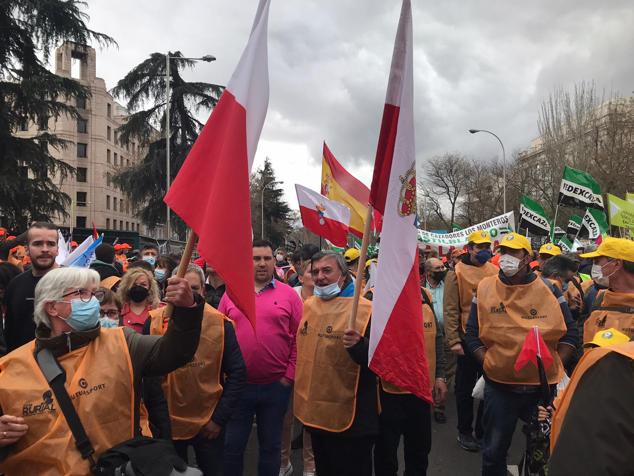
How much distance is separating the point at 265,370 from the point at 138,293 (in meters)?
1.28

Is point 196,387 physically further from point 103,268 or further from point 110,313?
point 103,268

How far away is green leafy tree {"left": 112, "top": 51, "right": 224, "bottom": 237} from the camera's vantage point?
81.5ft

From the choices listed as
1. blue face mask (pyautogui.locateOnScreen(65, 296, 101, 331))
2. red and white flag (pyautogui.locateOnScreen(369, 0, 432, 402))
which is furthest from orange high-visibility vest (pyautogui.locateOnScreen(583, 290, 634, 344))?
blue face mask (pyautogui.locateOnScreen(65, 296, 101, 331))

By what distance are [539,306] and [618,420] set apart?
2.39 metres

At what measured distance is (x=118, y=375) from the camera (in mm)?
2150

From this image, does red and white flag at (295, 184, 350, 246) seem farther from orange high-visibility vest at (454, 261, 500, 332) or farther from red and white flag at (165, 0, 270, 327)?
red and white flag at (165, 0, 270, 327)

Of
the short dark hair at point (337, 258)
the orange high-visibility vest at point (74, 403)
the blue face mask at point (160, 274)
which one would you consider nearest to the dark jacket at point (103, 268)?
the blue face mask at point (160, 274)

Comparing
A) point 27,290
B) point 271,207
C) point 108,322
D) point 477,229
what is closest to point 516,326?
point 108,322

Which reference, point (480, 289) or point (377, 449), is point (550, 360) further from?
point (377, 449)

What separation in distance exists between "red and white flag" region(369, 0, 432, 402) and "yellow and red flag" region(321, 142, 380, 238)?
16.6ft

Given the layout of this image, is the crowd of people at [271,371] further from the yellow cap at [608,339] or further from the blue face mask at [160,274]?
the blue face mask at [160,274]

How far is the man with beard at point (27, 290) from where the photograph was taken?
3695 mm

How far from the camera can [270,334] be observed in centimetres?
377

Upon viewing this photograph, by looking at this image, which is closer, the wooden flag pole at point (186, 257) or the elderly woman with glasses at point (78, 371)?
the elderly woman with glasses at point (78, 371)
